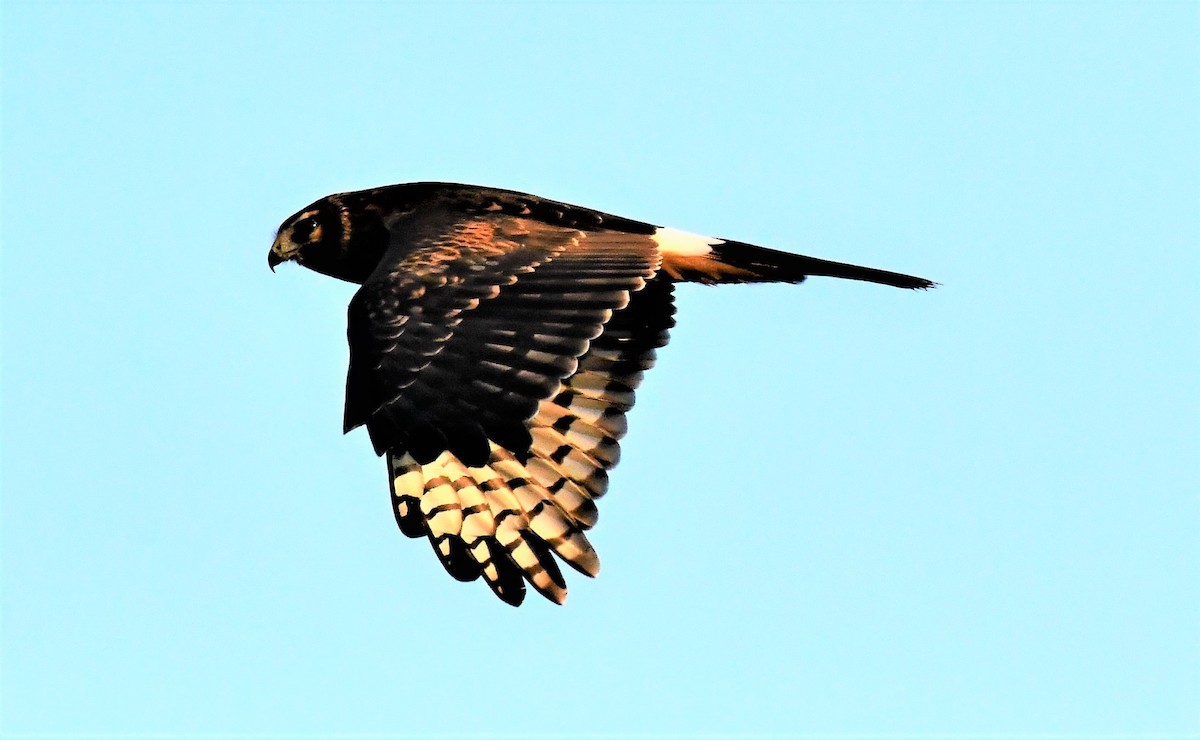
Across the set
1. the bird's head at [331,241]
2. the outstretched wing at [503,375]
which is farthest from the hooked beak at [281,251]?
the outstretched wing at [503,375]

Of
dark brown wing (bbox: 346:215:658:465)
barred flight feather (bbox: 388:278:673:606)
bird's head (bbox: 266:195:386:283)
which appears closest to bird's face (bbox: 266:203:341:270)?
bird's head (bbox: 266:195:386:283)

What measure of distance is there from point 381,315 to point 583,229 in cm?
115

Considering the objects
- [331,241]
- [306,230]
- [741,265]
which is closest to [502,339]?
[741,265]

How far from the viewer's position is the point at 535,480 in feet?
23.9

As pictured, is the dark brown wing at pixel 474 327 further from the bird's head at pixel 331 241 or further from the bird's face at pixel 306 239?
the bird's face at pixel 306 239

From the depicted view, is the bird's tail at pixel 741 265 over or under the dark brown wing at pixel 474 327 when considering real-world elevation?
over

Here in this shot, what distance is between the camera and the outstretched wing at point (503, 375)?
5961 millimetres

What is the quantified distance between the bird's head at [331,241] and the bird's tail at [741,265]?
4.25 ft

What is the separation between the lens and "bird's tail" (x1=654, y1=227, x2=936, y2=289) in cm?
727

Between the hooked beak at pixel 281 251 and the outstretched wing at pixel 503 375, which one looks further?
the hooked beak at pixel 281 251

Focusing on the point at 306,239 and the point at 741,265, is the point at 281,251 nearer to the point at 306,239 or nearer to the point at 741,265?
the point at 306,239

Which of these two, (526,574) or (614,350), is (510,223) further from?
(526,574)

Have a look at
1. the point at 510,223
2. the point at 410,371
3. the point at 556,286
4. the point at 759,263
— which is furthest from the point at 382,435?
the point at 759,263

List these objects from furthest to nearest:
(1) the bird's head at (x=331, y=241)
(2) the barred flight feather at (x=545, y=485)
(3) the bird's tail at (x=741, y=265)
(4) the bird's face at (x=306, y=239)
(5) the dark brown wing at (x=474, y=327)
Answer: (4) the bird's face at (x=306, y=239) → (1) the bird's head at (x=331, y=241) → (3) the bird's tail at (x=741, y=265) → (2) the barred flight feather at (x=545, y=485) → (5) the dark brown wing at (x=474, y=327)
